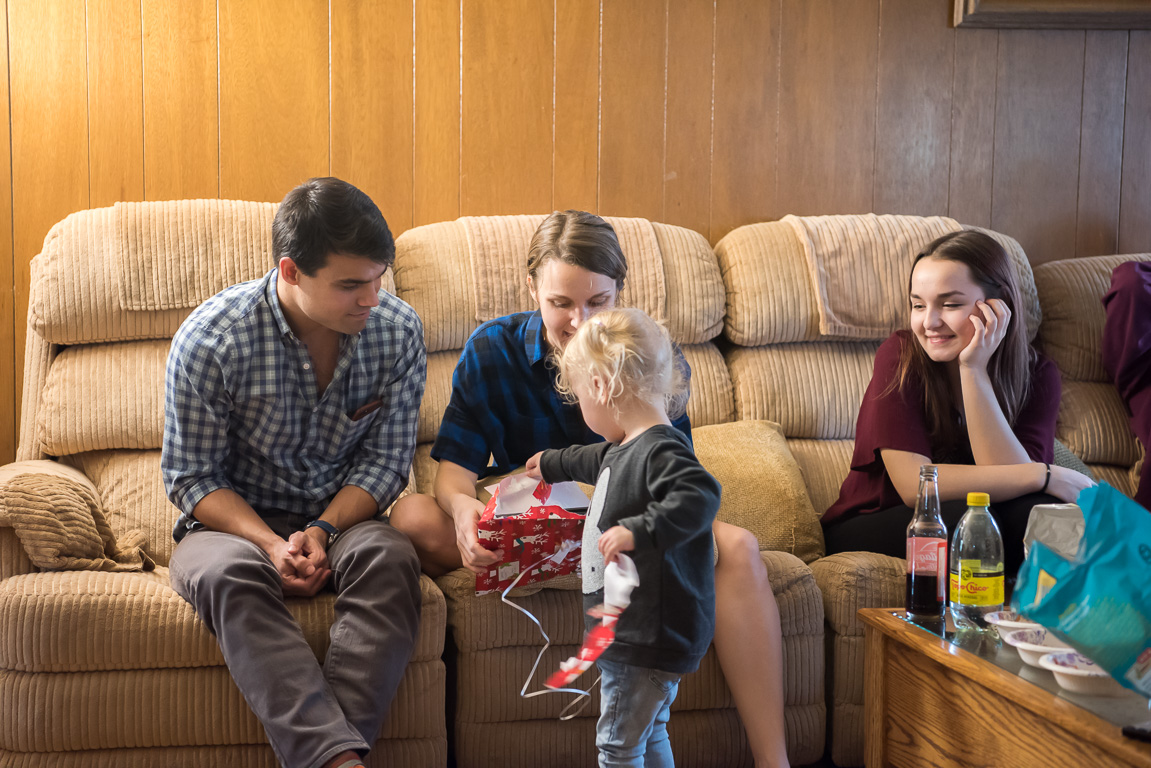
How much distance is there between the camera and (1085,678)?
40.1 inches

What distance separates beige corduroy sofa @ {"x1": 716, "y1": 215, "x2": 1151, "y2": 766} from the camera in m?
2.20

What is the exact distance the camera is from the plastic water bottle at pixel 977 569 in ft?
4.23

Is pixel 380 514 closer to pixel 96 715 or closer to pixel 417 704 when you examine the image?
pixel 417 704

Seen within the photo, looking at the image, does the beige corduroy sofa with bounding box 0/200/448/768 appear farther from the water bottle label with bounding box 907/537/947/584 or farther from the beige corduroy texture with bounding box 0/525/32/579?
the water bottle label with bounding box 907/537/947/584

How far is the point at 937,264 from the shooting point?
1.77 m

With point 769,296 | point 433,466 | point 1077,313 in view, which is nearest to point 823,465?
point 769,296

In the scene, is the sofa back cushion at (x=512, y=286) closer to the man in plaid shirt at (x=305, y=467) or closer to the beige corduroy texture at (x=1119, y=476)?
the man in plaid shirt at (x=305, y=467)

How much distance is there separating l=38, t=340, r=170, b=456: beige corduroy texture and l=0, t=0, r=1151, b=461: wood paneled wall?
0.41m

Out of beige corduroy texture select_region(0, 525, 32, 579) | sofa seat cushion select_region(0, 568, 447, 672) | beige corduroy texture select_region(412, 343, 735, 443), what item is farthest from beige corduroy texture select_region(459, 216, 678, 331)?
beige corduroy texture select_region(0, 525, 32, 579)

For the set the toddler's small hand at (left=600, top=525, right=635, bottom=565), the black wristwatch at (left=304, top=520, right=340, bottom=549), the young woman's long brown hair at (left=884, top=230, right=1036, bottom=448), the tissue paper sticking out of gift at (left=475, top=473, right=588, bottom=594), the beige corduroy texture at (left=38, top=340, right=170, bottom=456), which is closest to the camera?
the toddler's small hand at (left=600, top=525, right=635, bottom=565)

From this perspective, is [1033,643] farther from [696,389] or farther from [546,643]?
[696,389]

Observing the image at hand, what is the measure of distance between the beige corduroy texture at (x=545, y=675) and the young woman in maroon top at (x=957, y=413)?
0.89ft

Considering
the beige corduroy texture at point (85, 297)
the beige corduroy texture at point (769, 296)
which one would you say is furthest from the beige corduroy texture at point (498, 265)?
the beige corduroy texture at point (85, 297)

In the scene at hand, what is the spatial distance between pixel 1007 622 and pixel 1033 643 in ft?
0.26
